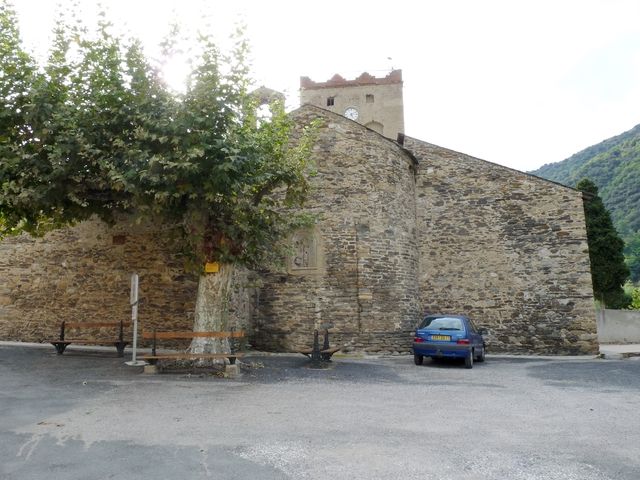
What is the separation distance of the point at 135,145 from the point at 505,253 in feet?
39.5

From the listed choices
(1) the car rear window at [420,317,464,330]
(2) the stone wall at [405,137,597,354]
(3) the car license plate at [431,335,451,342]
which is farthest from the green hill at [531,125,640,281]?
(3) the car license plate at [431,335,451,342]

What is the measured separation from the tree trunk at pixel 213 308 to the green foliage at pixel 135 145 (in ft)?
1.37

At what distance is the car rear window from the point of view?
1153 cm

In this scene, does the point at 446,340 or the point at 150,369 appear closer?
the point at 150,369

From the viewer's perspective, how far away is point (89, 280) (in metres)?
14.1

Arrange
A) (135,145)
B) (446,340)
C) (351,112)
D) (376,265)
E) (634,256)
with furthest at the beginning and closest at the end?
(634,256) < (351,112) < (376,265) < (446,340) < (135,145)

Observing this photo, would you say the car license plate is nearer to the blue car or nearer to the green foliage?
the blue car

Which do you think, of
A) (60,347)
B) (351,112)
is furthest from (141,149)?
(351,112)

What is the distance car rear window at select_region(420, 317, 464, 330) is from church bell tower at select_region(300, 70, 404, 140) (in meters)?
21.5

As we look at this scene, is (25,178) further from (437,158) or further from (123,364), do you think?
(437,158)

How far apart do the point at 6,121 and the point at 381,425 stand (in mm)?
9200

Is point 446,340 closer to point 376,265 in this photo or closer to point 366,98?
point 376,265

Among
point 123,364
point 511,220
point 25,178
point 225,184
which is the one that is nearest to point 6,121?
point 25,178

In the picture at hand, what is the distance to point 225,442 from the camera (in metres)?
4.80
